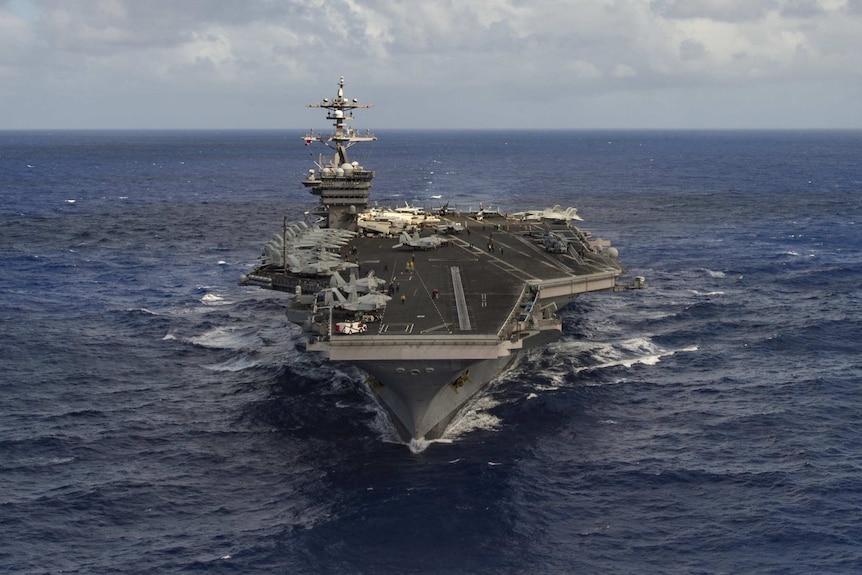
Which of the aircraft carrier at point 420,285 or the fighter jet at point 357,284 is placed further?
the fighter jet at point 357,284

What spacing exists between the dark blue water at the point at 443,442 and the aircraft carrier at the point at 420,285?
258cm

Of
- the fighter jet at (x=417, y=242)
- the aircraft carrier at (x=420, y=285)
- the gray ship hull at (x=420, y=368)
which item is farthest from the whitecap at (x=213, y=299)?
the gray ship hull at (x=420, y=368)

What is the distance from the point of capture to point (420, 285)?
4394 centimetres

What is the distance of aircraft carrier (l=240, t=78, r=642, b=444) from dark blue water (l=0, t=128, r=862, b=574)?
258cm

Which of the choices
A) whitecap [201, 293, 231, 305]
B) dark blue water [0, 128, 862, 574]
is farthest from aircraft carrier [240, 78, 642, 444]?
whitecap [201, 293, 231, 305]

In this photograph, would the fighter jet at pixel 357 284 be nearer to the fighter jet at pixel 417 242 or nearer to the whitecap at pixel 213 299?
the fighter jet at pixel 417 242

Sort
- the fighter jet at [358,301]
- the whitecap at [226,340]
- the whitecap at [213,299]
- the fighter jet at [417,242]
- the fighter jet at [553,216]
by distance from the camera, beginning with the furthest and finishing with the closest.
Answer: the fighter jet at [553,216] < the whitecap at [213,299] < the fighter jet at [417,242] < the whitecap at [226,340] < the fighter jet at [358,301]

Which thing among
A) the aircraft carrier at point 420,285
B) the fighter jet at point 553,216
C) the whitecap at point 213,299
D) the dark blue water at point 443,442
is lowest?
the dark blue water at point 443,442

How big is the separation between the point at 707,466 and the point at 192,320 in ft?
106

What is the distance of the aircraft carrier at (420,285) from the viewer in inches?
1325

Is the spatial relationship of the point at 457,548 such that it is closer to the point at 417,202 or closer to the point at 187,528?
the point at 187,528

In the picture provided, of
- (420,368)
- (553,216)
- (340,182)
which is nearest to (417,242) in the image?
(340,182)

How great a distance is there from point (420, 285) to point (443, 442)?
36.0 ft

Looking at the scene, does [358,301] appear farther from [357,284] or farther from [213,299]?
→ [213,299]
